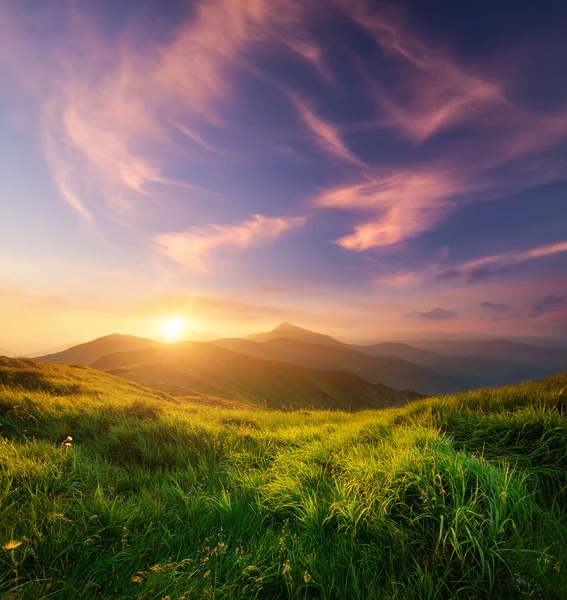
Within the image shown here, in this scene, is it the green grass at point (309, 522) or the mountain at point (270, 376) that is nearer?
the green grass at point (309, 522)

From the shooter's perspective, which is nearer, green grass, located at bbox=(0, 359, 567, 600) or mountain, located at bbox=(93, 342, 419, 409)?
green grass, located at bbox=(0, 359, 567, 600)

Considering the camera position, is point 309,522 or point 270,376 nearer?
point 309,522

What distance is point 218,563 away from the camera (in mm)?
3029

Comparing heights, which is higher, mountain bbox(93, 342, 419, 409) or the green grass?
the green grass

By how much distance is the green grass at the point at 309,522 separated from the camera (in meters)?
2.81

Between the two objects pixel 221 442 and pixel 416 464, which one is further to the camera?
pixel 221 442

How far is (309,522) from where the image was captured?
12.1 ft

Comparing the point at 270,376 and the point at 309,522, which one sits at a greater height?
the point at 309,522

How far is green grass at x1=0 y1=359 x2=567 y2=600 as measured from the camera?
2.81m

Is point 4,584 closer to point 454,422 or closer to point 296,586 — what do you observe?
point 296,586

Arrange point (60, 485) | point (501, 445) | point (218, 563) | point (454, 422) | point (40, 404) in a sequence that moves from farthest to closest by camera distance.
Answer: point (40, 404)
point (454, 422)
point (501, 445)
point (60, 485)
point (218, 563)

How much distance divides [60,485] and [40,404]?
576 cm

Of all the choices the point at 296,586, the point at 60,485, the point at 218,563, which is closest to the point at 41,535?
the point at 60,485

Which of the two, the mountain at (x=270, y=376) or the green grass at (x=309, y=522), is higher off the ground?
the green grass at (x=309, y=522)
